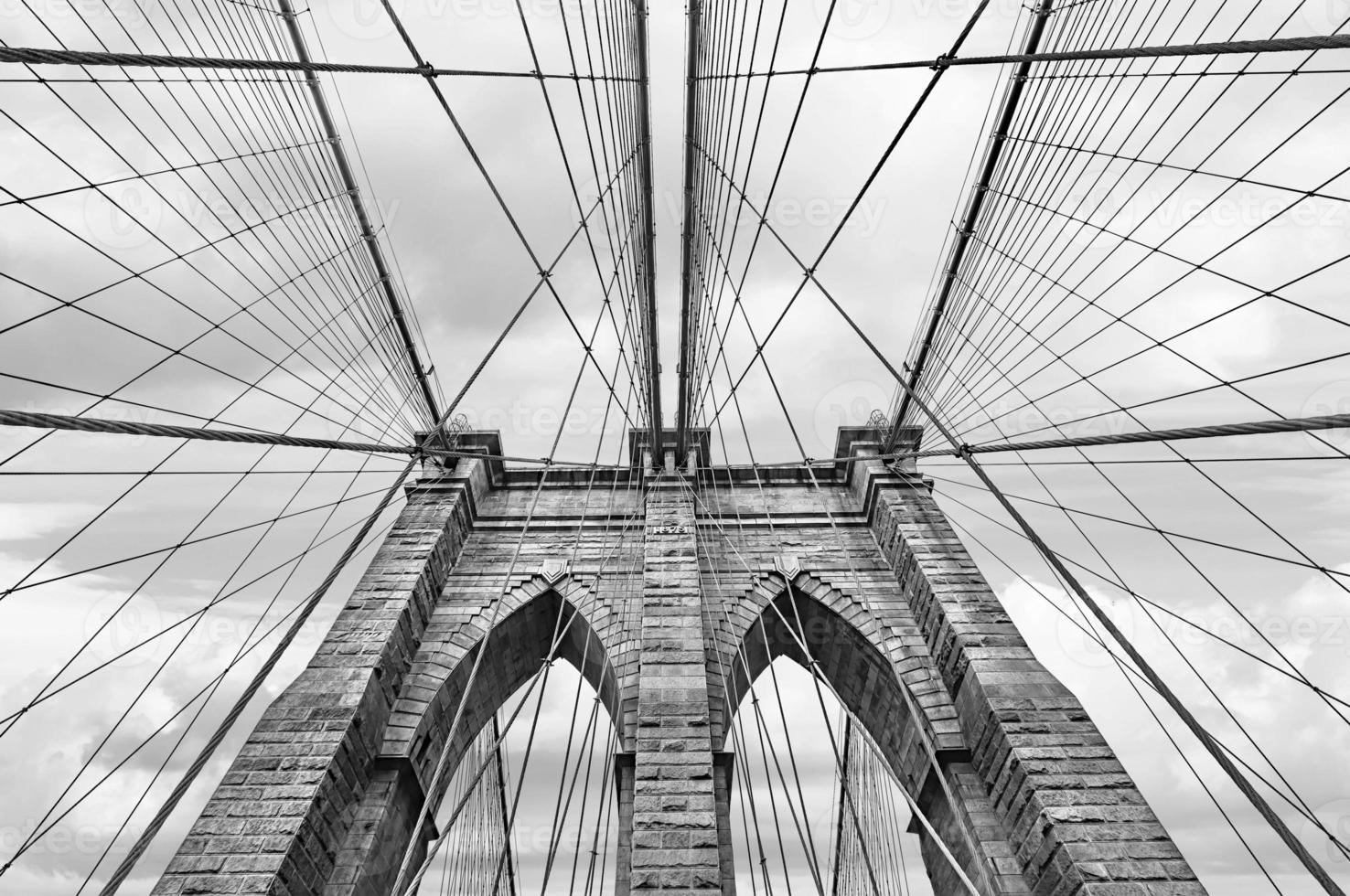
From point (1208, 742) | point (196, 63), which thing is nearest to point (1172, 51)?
point (1208, 742)

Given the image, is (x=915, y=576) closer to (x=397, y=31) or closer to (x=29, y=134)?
(x=397, y=31)

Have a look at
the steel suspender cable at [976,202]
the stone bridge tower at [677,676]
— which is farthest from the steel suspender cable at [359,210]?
the steel suspender cable at [976,202]

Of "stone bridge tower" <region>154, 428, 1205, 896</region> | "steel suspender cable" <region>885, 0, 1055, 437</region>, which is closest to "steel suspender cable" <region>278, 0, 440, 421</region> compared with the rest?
"stone bridge tower" <region>154, 428, 1205, 896</region>

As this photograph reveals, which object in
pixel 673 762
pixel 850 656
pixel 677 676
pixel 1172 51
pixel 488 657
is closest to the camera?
pixel 1172 51

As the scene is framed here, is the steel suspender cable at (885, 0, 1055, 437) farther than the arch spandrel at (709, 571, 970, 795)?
No

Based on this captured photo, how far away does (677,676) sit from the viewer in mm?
7805

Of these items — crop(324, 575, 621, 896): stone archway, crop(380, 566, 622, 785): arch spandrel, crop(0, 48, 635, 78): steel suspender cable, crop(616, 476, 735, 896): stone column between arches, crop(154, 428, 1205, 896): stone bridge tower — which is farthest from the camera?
crop(380, 566, 622, 785): arch spandrel

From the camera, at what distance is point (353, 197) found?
836 centimetres

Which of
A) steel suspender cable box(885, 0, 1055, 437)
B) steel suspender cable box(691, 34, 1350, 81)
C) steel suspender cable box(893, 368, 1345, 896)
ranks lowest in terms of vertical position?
steel suspender cable box(893, 368, 1345, 896)

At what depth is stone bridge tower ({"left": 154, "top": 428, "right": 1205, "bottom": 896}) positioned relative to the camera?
6.16m

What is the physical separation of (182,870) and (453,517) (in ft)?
16.5

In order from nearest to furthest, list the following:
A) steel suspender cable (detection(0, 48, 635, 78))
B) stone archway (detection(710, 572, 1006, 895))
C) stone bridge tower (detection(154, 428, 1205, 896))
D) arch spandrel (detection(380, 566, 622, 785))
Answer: steel suspender cable (detection(0, 48, 635, 78))
stone bridge tower (detection(154, 428, 1205, 896))
stone archway (detection(710, 572, 1006, 895))
arch spandrel (detection(380, 566, 622, 785))

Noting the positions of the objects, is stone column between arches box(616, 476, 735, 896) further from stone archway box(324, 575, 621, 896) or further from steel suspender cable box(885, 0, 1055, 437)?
steel suspender cable box(885, 0, 1055, 437)

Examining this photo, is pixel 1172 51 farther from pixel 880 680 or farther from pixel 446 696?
pixel 446 696
